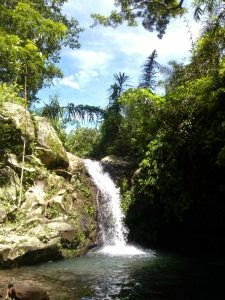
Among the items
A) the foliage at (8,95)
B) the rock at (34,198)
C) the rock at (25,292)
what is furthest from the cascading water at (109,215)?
the rock at (25,292)

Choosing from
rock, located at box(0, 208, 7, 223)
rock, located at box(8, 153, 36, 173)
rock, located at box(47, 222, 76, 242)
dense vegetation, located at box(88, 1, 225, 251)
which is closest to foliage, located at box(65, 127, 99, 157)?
dense vegetation, located at box(88, 1, 225, 251)

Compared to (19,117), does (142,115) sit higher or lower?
higher

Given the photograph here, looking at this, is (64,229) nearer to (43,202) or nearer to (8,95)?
(43,202)

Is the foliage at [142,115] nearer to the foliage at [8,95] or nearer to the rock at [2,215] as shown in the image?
the foliage at [8,95]

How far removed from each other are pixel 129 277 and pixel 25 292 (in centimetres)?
358

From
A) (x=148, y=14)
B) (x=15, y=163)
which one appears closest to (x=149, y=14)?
(x=148, y=14)

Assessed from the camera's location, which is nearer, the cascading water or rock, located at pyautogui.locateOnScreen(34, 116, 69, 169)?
the cascading water

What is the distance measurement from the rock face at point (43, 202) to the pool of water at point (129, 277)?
67cm

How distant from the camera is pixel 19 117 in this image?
1627 cm

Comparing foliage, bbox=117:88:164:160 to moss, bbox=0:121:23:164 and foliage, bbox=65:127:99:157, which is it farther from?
moss, bbox=0:121:23:164

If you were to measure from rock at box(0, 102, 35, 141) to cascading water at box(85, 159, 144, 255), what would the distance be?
3540 millimetres

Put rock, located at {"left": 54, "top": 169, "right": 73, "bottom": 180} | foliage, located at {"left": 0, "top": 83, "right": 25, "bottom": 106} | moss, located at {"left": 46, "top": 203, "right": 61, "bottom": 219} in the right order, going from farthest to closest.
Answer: foliage, located at {"left": 0, "top": 83, "right": 25, "bottom": 106} → rock, located at {"left": 54, "top": 169, "right": 73, "bottom": 180} → moss, located at {"left": 46, "top": 203, "right": 61, "bottom": 219}

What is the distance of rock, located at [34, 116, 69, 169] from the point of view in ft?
53.1

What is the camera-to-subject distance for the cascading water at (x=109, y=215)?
14.8 metres
